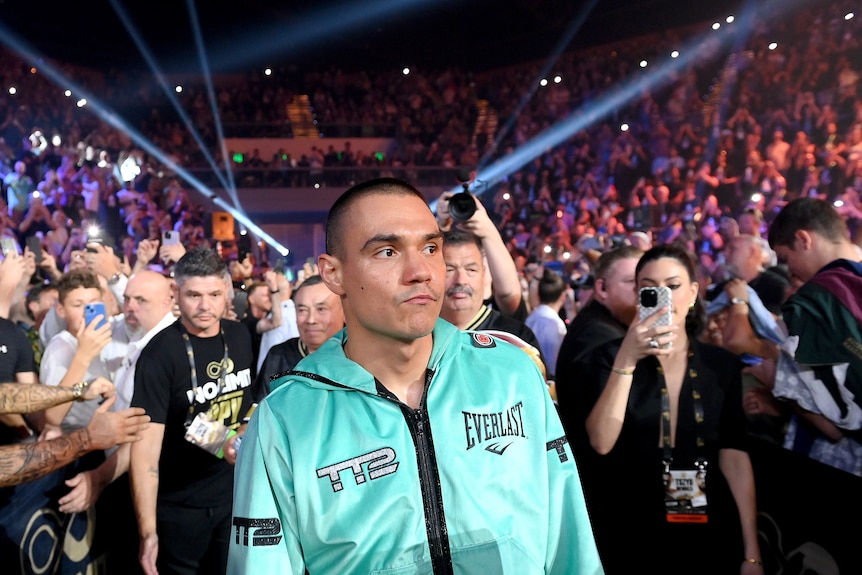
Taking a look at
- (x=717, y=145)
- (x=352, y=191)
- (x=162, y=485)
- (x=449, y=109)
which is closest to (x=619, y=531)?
(x=352, y=191)

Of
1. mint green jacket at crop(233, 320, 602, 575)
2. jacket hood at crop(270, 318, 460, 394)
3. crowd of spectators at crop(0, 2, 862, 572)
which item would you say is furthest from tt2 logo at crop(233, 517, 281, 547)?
crowd of spectators at crop(0, 2, 862, 572)

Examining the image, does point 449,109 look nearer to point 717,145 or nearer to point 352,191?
point 717,145

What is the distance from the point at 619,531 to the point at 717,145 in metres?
12.6

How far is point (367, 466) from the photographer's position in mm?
1493

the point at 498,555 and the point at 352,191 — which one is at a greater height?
the point at 352,191

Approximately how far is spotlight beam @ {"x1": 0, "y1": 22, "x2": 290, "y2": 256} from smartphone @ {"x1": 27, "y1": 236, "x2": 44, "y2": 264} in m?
11.3

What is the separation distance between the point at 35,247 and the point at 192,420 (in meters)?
3.84

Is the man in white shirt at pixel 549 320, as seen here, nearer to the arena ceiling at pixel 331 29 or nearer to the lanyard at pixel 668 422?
the lanyard at pixel 668 422

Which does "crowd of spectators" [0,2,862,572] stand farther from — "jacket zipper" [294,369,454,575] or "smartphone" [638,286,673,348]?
"jacket zipper" [294,369,454,575]

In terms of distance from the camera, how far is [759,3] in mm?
16188

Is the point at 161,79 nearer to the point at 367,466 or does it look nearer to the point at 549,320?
the point at 549,320

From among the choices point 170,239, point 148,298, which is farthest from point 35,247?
point 148,298

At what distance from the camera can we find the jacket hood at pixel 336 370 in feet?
5.10

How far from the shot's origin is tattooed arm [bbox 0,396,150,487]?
8.84 ft
